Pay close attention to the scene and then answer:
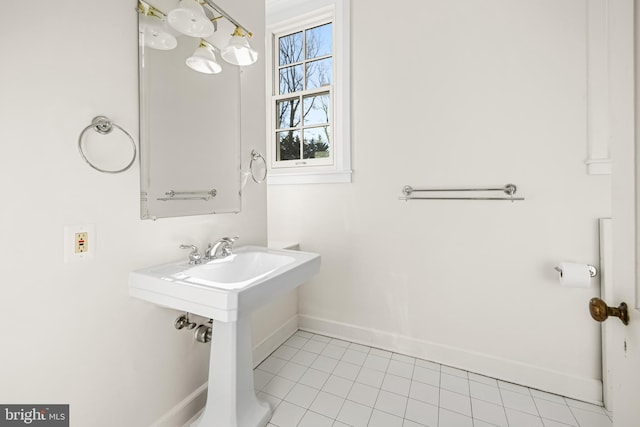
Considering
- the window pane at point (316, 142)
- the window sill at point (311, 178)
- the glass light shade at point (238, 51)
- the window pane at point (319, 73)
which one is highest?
the window pane at point (319, 73)

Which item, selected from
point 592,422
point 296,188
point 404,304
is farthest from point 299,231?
point 592,422

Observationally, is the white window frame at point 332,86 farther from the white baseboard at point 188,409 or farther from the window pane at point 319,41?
the white baseboard at point 188,409

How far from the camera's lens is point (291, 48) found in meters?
2.45

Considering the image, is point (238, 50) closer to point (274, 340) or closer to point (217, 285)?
point (217, 285)

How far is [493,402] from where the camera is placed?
1.56m

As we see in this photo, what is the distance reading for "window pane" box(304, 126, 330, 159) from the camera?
2.30m

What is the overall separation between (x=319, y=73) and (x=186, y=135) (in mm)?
1389

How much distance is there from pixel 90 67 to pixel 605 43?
7.74 ft

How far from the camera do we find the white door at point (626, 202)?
61 centimetres

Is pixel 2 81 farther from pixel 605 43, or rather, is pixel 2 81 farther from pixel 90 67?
pixel 605 43

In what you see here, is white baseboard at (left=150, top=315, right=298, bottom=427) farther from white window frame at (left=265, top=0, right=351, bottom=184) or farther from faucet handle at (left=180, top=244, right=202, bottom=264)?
white window frame at (left=265, top=0, right=351, bottom=184)

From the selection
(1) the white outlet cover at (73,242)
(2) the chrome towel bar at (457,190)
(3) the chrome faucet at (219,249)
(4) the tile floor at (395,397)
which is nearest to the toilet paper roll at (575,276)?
(2) the chrome towel bar at (457,190)

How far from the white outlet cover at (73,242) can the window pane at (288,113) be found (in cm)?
175

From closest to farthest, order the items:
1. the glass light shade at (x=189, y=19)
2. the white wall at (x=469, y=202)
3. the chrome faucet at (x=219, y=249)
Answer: the glass light shade at (x=189, y=19), the chrome faucet at (x=219, y=249), the white wall at (x=469, y=202)
